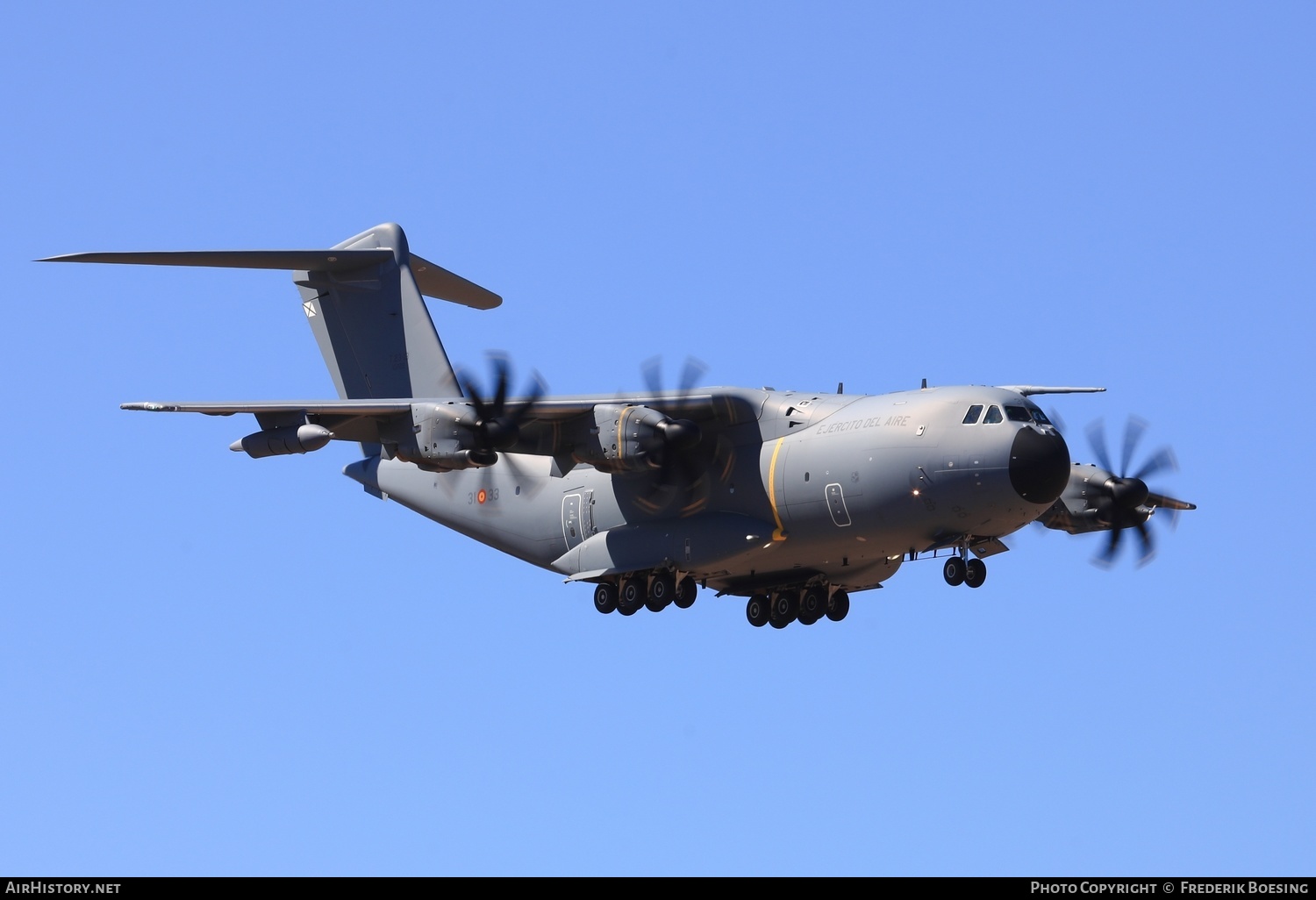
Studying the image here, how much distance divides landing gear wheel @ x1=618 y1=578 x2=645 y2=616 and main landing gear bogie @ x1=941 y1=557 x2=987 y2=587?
185 inches

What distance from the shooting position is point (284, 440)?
2547 cm

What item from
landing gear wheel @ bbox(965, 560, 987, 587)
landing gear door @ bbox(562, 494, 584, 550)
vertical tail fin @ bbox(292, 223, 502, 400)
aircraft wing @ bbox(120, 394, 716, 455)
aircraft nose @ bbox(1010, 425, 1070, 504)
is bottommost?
landing gear wheel @ bbox(965, 560, 987, 587)

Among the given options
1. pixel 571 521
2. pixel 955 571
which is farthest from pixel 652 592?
pixel 955 571

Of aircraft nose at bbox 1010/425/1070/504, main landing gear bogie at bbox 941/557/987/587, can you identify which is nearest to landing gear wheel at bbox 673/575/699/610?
main landing gear bogie at bbox 941/557/987/587

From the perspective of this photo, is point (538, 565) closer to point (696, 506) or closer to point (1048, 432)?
point (696, 506)

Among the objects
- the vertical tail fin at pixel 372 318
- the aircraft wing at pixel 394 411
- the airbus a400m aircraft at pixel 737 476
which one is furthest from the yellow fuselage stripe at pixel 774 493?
the vertical tail fin at pixel 372 318

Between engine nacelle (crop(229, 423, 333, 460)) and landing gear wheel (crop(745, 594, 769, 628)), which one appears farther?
landing gear wheel (crop(745, 594, 769, 628))

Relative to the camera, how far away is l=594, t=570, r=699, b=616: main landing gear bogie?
2675 cm

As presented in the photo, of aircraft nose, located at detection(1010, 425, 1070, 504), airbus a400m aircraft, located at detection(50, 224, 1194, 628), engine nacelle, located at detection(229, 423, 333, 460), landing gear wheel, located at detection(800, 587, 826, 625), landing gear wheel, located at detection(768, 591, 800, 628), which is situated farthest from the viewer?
landing gear wheel, located at detection(768, 591, 800, 628)

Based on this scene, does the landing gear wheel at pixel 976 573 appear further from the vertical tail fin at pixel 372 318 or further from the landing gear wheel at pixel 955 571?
the vertical tail fin at pixel 372 318

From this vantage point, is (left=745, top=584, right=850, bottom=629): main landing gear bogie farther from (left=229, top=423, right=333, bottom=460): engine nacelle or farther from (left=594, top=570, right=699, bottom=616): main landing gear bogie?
(left=229, top=423, right=333, bottom=460): engine nacelle

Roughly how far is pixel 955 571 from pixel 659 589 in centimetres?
460
